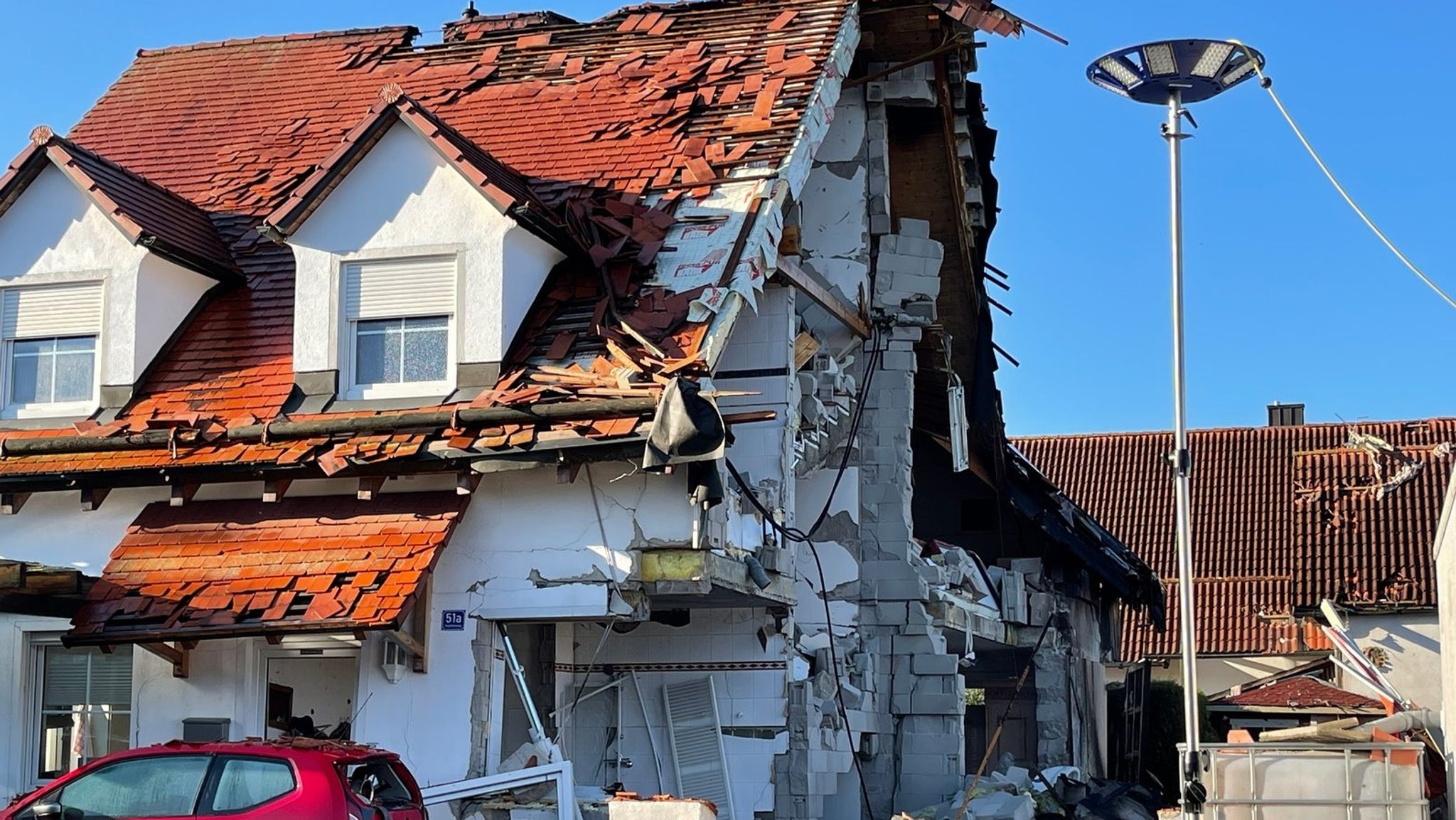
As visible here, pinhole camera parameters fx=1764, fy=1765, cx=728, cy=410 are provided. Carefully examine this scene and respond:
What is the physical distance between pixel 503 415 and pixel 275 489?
210 cm

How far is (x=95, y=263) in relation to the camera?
1560cm

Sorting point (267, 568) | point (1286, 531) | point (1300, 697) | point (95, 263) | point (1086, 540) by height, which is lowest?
point (1300, 697)

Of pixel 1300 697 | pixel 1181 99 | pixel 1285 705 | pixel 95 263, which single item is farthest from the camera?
pixel 1300 697

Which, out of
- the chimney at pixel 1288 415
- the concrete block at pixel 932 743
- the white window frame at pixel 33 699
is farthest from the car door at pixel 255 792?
the chimney at pixel 1288 415

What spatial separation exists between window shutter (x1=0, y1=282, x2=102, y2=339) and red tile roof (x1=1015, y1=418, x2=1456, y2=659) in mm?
26018

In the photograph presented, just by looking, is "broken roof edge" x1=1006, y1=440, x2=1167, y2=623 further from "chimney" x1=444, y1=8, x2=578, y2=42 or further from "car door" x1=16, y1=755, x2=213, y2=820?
"car door" x1=16, y1=755, x2=213, y2=820

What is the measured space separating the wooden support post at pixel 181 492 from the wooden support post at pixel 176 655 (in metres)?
1.19

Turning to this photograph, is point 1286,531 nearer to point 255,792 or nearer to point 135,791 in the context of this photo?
point 255,792

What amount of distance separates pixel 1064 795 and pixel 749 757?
6988 millimetres

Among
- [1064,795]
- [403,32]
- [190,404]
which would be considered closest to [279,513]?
[190,404]

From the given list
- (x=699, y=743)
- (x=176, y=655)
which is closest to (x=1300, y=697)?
(x=699, y=743)

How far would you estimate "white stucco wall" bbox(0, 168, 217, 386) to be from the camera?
610 inches

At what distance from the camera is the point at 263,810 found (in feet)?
35.0

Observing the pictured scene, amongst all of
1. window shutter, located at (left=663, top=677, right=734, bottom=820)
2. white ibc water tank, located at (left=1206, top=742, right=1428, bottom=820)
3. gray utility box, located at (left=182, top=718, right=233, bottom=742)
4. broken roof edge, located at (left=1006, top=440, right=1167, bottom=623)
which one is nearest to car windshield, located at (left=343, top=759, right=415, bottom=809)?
gray utility box, located at (left=182, top=718, right=233, bottom=742)
